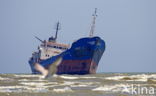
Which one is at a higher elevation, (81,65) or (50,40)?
(50,40)

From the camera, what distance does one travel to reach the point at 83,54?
7681cm

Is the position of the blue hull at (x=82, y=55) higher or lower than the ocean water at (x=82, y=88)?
higher

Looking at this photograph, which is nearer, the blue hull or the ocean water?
the ocean water

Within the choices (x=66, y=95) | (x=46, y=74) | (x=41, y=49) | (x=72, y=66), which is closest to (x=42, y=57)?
(x=41, y=49)

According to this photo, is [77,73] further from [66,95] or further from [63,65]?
[66,95]

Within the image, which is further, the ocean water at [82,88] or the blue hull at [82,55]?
the blue hull at [82,55]

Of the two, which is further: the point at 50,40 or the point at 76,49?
the point at 50,40

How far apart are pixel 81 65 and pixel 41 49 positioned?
1934 centimetres

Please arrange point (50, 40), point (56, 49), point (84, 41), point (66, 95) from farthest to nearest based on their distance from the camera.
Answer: point (50, 40) → point (56, 49) → point (84, 41) → point (66, 95)

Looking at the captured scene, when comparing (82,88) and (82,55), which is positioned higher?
(82,55)

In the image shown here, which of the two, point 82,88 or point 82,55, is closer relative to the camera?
point 82,88

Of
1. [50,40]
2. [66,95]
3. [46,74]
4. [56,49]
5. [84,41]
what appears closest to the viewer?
[46,74]

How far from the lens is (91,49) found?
253 feet

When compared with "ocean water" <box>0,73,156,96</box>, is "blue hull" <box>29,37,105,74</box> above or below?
above
